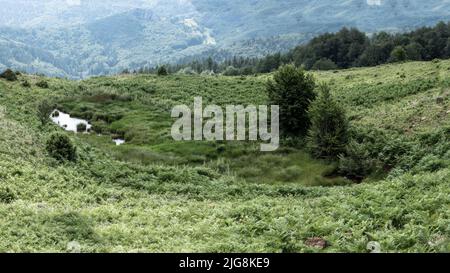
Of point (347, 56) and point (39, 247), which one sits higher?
point (347, 56)

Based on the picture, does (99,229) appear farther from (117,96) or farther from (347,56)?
(347,56)

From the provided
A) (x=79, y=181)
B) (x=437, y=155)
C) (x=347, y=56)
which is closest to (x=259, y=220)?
(x=79, y=181)

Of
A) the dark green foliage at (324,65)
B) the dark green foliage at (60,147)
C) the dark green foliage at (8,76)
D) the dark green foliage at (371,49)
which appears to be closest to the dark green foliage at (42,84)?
the dark green foliage at (8,76)

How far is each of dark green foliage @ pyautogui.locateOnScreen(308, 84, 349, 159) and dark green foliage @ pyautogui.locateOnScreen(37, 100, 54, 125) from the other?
2841 cm

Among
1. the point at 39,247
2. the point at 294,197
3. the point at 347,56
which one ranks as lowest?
the point at 294,197

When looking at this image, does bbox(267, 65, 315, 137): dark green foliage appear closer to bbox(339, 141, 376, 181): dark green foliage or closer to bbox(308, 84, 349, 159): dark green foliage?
bbox(308, 84, 349, 159): dark green foliage

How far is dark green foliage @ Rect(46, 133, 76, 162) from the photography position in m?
37.2

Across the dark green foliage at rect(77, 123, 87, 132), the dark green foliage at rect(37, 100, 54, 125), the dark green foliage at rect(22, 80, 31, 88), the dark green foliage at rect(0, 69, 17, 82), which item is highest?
the dark green foliage at rect(0, 69, 17, 82)

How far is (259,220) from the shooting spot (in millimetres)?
21062

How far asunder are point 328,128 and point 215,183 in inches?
532

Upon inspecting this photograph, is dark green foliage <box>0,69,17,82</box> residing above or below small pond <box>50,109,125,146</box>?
above

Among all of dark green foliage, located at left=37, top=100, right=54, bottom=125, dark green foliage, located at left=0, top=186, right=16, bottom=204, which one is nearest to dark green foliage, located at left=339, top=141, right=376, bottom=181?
dark green foliage, located at left=0, top=186, right=16, bottom=204

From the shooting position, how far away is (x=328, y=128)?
1773 inches

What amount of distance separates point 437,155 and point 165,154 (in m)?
25.2
